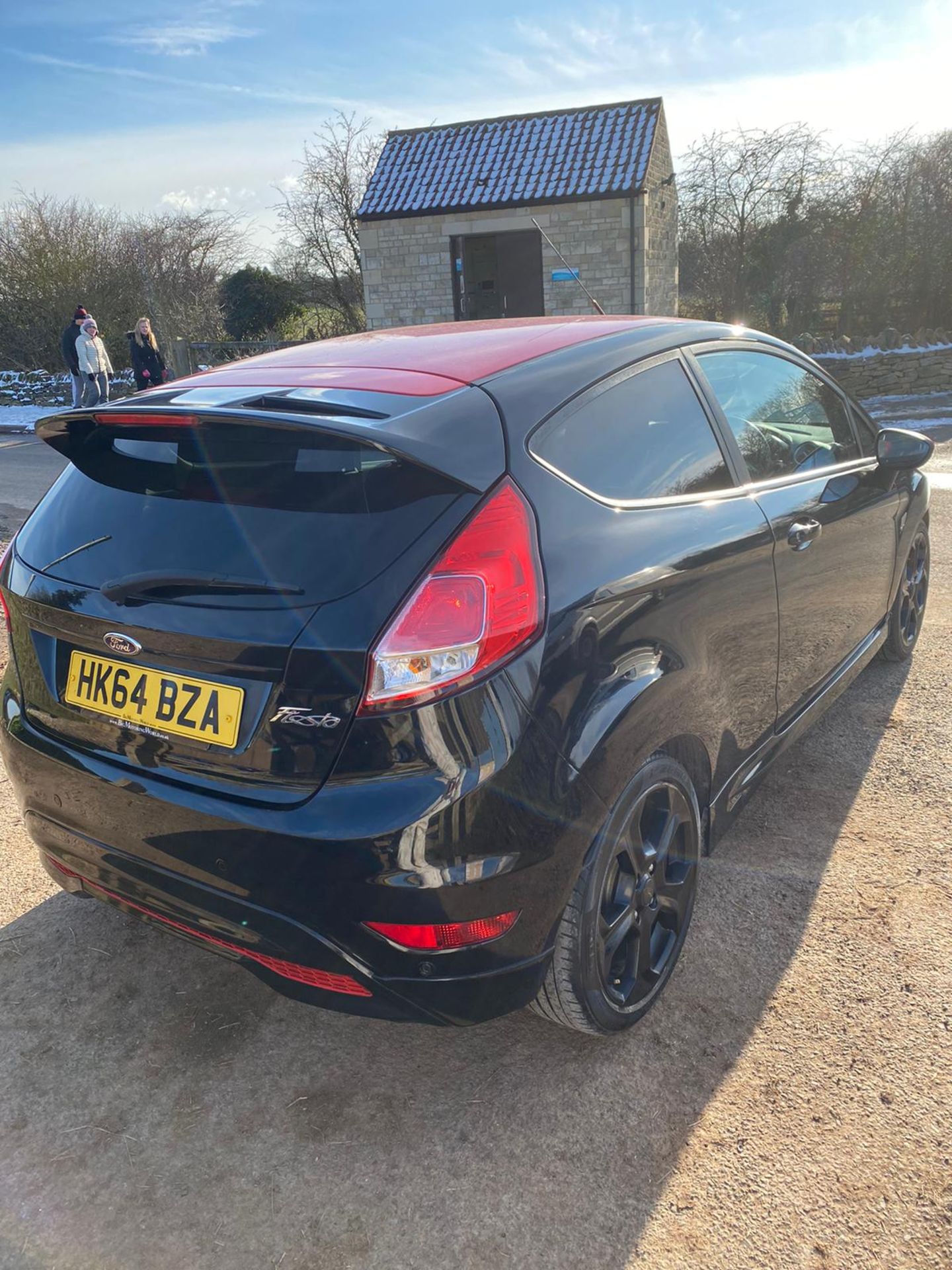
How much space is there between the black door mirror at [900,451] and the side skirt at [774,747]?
70cm

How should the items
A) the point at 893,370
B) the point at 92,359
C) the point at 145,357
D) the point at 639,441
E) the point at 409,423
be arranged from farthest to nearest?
the point at 893,370 < the point at 145,357 < the point at 92,359 < the point at 639,441 < the point at 409,423

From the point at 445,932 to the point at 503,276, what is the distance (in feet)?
83.3

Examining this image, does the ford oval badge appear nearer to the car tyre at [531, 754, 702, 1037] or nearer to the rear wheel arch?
the car tyre at [531, 754, 702, 1037]

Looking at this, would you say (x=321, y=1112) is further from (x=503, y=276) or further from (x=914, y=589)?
(x=503, y=276)

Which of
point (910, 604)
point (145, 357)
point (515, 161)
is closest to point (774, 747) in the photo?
point (910, 604)

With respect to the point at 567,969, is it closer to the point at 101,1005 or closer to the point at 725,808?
the point at 725,808

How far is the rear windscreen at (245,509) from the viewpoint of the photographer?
5.75 ft

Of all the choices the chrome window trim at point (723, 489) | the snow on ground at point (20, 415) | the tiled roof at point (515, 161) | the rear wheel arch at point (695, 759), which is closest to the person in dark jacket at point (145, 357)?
the snow on ground at point (20, 415)

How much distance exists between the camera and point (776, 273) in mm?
20031

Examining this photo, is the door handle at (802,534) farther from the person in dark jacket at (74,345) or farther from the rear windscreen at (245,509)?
the person in dark jacket at (74,345)

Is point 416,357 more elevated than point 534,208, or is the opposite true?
point 534,208

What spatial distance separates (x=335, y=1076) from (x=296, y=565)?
1.27m

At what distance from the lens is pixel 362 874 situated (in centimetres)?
169

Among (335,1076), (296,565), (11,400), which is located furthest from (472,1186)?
(11,400)
